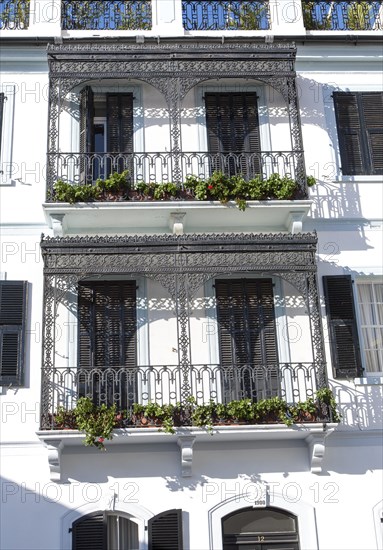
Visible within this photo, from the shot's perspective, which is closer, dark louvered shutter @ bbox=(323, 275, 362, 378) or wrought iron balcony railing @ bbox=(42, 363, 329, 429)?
wrought iron balcony railing @ bbox=(42, 363, 329, 429)

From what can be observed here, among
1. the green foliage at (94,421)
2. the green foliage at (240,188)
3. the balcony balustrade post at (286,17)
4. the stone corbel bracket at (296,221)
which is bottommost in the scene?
the green foliage at (94,421)

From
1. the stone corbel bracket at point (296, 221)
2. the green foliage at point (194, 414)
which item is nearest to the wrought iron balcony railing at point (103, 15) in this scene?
the stone corbel bracket at point (296, 221)

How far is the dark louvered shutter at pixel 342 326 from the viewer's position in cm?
1419

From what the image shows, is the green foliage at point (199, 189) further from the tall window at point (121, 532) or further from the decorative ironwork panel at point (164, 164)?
the tall window at point (121, 532)

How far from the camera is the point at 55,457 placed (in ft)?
43.6

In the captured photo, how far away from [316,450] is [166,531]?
2551 millimetres

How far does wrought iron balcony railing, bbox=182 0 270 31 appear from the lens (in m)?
16.5

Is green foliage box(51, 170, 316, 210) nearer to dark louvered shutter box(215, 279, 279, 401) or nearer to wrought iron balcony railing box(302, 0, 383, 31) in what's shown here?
dark louvered shutter box(215, 279, 279, 401)

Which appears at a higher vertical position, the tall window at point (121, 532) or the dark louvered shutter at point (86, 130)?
the dark louvered shutter at point (86, 130)

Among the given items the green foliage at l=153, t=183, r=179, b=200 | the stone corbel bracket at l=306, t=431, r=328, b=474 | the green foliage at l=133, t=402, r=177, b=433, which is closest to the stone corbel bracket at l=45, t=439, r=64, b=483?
the green foliage at l=133, t=402, r=177, b=433

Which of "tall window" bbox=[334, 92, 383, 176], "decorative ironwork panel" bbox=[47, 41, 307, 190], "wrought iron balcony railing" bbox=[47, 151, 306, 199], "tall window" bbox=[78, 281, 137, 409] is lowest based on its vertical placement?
"tall window" bbox=[78, 281, 137, 409]

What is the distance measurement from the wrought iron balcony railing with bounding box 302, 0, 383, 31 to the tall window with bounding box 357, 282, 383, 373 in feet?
16.7

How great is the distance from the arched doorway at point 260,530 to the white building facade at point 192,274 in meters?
0.03

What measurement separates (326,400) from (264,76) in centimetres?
578
